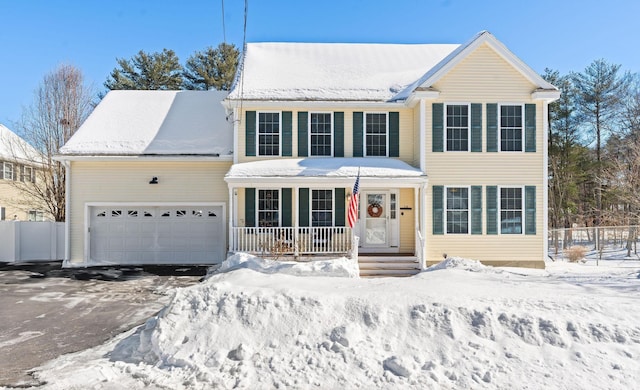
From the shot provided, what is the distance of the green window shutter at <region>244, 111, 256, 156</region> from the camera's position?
1385 cm

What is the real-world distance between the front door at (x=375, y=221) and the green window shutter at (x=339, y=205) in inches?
27.1

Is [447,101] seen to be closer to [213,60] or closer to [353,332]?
[353,332]

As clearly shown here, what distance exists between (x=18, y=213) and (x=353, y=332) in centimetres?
2423

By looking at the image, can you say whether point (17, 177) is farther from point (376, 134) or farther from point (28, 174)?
point (376, 134)

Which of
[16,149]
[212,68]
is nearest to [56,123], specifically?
[16,149]

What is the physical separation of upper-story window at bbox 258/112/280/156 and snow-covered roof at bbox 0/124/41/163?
599 inches

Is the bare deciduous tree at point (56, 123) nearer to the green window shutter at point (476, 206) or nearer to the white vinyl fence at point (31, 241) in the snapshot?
the white vinyl fence at point (31, 241)

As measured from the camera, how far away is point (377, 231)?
13.7 metres

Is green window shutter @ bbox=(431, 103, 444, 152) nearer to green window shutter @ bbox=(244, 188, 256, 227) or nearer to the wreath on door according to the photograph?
the wreath on door

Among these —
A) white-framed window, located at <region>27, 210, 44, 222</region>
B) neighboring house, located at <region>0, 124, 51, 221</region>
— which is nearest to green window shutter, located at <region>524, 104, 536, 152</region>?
neighboring house, located at <region>0, 124, 51, 221</region>

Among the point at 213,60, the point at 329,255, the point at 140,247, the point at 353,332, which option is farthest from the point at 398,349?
the point at 213,60

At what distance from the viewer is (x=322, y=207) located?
1352 centimetres

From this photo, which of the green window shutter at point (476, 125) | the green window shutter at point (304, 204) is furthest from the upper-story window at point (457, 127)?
the green window shutter at point (304, 204)

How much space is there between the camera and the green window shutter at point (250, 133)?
13852 millimetres
